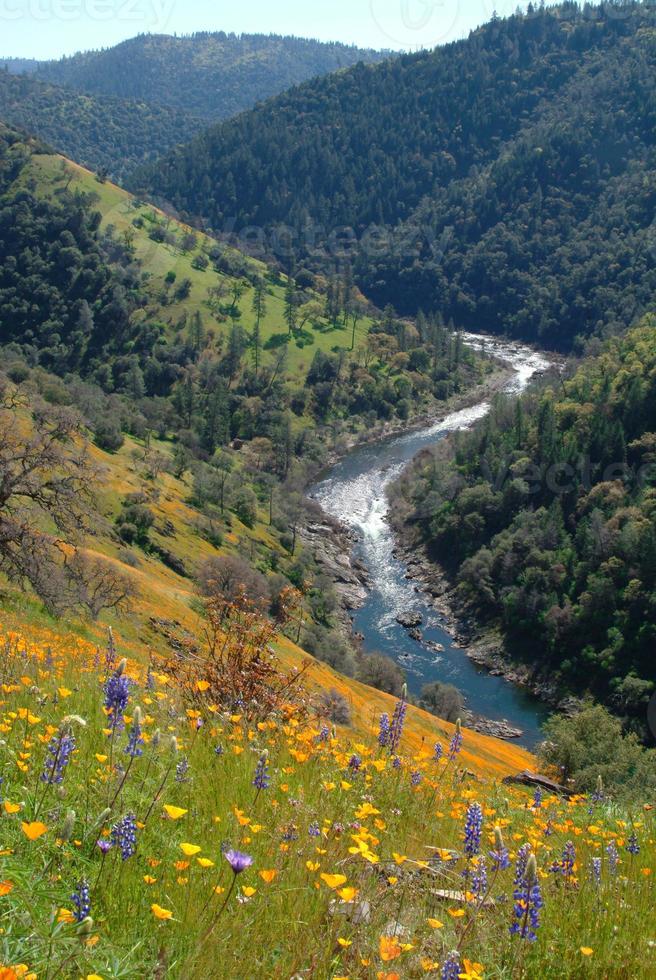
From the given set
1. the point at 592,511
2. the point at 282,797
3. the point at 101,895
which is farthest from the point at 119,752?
the point at 592,511

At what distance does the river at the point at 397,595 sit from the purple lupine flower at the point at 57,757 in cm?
5993

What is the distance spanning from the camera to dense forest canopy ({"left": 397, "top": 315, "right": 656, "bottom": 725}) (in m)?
72.0

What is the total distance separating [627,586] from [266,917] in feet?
249

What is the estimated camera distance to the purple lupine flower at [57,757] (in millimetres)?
3996

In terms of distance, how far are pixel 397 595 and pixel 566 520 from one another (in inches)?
850

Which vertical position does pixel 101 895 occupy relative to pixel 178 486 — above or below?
above

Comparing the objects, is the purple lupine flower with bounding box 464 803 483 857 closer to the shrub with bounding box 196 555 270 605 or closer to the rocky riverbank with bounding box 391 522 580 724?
the shrub with bounding box 196 555 270 605

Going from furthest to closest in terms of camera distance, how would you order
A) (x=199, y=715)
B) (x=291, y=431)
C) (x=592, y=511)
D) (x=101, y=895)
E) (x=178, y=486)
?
1. (x=291, y=431)
2. (x=178, y=486)
3. (x=592, y=511)
4. (x=199, y=715)
5. (x=101, y=895)

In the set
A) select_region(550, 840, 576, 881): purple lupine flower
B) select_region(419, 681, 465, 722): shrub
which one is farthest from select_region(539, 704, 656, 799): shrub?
select_region(550, 840, 576, 881): purple lupine flower

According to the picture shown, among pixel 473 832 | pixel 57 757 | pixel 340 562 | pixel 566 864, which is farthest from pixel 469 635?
pixel 57 757

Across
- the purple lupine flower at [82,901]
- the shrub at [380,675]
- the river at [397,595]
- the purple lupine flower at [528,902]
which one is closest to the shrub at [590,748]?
the shrub at [380,675]

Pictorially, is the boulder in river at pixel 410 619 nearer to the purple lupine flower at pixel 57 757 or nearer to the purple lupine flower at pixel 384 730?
the purple lupine flower at pixel 384 730

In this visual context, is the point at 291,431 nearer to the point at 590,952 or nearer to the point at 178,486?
the point at 178,486

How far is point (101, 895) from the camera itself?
148 inches
